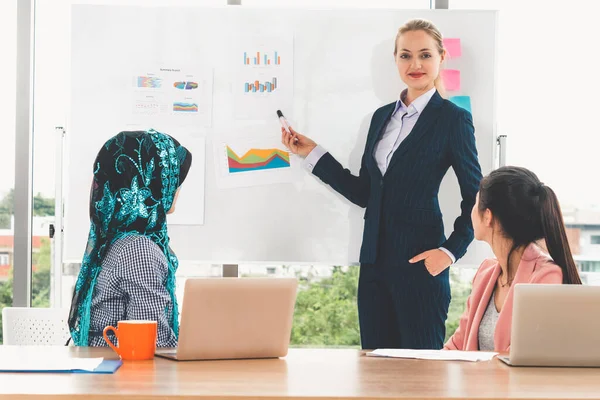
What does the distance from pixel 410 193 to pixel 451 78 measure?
58cm

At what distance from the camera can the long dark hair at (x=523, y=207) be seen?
2.51 meters

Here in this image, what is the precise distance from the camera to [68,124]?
11.6 feet

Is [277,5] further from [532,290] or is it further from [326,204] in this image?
[532,290]

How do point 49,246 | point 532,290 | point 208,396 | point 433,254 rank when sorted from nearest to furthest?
point 208,396 < point 532,290 < point 433,254 < point 49,246

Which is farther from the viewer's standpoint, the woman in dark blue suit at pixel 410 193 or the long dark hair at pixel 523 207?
the woman in dark blue suit at pixel 410 193

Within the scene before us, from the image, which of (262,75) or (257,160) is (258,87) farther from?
(257,160)

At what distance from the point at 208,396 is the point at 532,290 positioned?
2.65 feet

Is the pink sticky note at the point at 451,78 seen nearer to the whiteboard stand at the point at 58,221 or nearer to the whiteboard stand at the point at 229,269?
the whiteboard stand at the point at 229,269

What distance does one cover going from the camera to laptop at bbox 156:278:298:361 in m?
Answer: 1.83

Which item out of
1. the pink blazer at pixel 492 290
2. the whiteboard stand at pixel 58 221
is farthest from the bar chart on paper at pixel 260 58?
the pink blazer at pixel 492 290

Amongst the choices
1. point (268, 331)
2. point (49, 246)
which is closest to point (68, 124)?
point (49, 246)

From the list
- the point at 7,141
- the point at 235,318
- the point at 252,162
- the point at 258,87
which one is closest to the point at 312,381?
the point at 235,318

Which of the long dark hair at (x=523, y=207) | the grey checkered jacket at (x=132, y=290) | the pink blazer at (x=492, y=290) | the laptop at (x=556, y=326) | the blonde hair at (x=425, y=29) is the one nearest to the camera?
the laptop at (x=556, y=326)

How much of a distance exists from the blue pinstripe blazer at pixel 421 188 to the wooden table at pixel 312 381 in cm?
152
